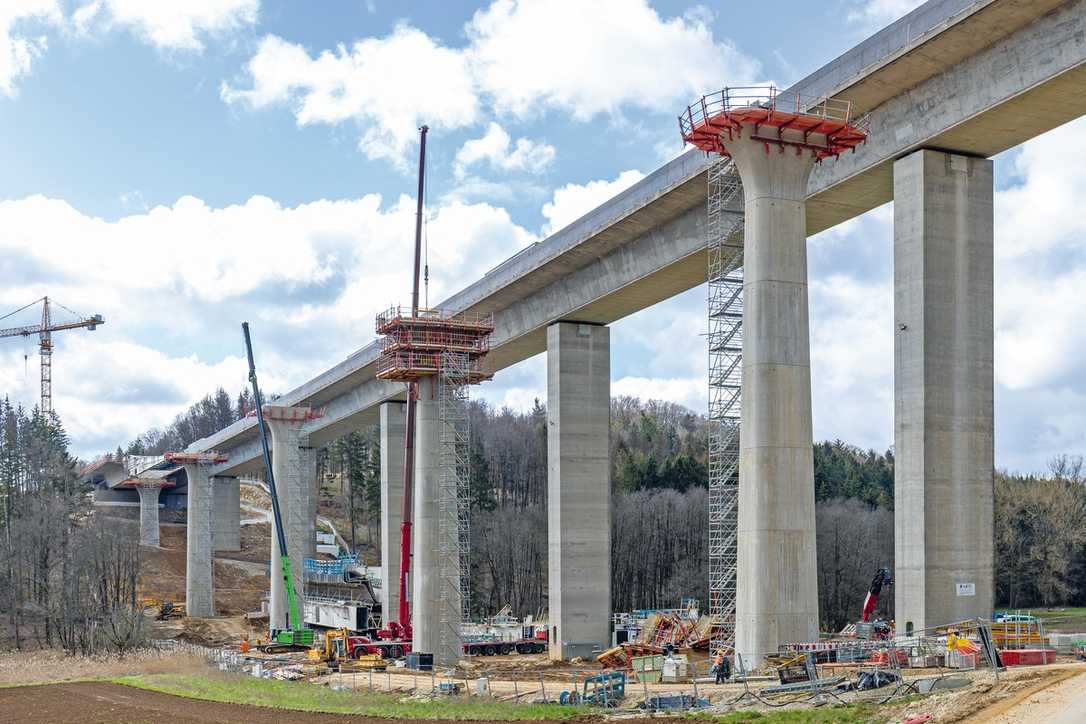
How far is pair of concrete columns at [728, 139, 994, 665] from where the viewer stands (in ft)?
105

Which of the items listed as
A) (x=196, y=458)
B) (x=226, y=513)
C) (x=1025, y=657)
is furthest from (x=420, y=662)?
(x=226, y=513)

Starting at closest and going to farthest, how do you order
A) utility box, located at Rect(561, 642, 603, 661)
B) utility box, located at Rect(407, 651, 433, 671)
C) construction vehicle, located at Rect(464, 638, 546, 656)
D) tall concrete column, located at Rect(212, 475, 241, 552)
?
1. utility box, located at Rect(407, 651, 433, 671)
2. utility box, located at Rect(561, 642, 603, 661)
3. construction vehicle, located at Rect(464, 638, 546, 656)
4. tall concrete column, located at Rect(212, 475, 241, 552)

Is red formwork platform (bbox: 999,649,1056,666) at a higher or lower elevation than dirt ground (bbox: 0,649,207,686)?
higher

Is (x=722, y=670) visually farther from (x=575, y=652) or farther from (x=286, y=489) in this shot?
(x=286, y=489)

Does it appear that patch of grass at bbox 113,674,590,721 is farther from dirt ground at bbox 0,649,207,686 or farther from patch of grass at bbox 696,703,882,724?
patch of grass at bbox 696,703,882,724

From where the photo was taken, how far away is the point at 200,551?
105188mm

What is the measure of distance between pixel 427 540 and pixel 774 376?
2758 cm

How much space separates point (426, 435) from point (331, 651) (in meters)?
11.4

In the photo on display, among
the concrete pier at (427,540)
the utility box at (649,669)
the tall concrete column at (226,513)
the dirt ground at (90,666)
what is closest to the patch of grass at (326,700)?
the dirt ground at (90,666)

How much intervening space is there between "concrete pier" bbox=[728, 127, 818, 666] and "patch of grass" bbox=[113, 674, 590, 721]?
5.84m

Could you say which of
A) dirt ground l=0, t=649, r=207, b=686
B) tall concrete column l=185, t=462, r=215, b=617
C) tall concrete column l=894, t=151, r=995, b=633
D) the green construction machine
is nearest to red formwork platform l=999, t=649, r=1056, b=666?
tall concrete column l=894, t=151, r=995, b=633

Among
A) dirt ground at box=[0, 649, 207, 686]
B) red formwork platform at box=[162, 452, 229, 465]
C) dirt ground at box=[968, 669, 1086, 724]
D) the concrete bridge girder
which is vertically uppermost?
the concrete bridge girder

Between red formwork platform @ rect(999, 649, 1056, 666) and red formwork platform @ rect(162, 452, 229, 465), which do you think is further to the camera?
red formwork platform @ rect(162, 452, 229, 465)

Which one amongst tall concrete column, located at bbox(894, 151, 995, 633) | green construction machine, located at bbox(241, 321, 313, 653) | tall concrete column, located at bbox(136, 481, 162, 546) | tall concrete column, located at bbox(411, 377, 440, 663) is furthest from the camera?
tall concrete column, located at bbox(136, 481, 162, 546)
